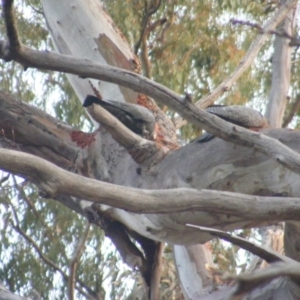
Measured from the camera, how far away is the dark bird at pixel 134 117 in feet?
10.2

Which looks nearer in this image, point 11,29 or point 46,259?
point 11,29

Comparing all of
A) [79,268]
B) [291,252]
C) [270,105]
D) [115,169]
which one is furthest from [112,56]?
[79,268]

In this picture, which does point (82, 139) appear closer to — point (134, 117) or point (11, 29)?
point (134, 117)

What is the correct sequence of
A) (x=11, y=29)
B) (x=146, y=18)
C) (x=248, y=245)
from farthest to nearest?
(x=146, y=18), (x=11, y=29), (x=248, y=245)

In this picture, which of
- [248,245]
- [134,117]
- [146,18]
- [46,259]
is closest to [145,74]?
[146,18]

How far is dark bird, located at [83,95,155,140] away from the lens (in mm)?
3100

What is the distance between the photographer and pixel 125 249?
3428mm

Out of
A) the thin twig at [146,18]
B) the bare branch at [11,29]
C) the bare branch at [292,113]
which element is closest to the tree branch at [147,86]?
the bare branch at [11,29]

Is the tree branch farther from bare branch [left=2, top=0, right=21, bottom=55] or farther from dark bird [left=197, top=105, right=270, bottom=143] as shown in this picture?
dark bird [left=197, top=105, right=270, bottom=143]

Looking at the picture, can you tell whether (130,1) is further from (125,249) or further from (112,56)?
(125,249)

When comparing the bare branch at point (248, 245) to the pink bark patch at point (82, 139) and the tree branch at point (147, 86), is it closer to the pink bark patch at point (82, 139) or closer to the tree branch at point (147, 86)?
the tree branch at point (147, 86)

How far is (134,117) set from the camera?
10.5 ft

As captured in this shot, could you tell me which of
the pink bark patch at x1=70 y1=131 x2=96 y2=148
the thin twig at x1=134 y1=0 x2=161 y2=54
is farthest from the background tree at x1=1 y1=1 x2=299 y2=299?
the pink bark patch at x1=70 y1=131 x2=96 y2=148

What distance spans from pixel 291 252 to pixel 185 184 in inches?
22.9
